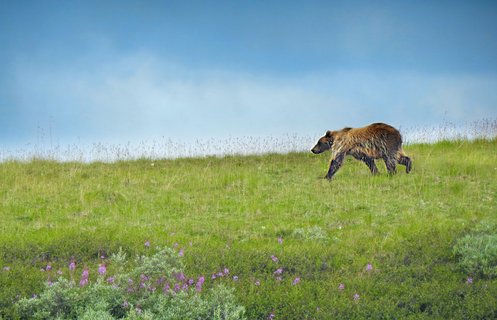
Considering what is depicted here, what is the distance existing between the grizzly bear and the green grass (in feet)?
1.28

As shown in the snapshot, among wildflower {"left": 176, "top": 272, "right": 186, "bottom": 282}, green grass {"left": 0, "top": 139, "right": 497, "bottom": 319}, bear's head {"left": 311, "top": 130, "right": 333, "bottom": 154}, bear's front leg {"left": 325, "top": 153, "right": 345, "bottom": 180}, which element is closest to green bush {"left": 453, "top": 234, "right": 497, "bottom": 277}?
green grass {"left": 0, "top": 139, "right": 497, "bottom": 319}

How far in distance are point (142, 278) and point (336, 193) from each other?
796 cm

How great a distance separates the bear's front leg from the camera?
16.7m

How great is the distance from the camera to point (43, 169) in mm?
19859

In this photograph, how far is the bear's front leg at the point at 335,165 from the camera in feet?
54.9

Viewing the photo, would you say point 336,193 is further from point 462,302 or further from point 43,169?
point 43,169

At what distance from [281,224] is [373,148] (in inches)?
238

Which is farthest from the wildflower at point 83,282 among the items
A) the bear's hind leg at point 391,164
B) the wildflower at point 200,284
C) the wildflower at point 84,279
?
the bear's hind leg at point 391,164

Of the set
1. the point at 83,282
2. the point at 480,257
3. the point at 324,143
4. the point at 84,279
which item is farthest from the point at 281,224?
the point at 324,143

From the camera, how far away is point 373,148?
1670 centimetres

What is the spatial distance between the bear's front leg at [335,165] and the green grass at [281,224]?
317 millimetres

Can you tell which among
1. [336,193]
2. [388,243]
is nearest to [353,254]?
[388,243]

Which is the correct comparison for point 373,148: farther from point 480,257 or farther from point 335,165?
point 480,257

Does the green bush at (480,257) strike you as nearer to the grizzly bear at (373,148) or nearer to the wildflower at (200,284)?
the wildflower at (200,284)
